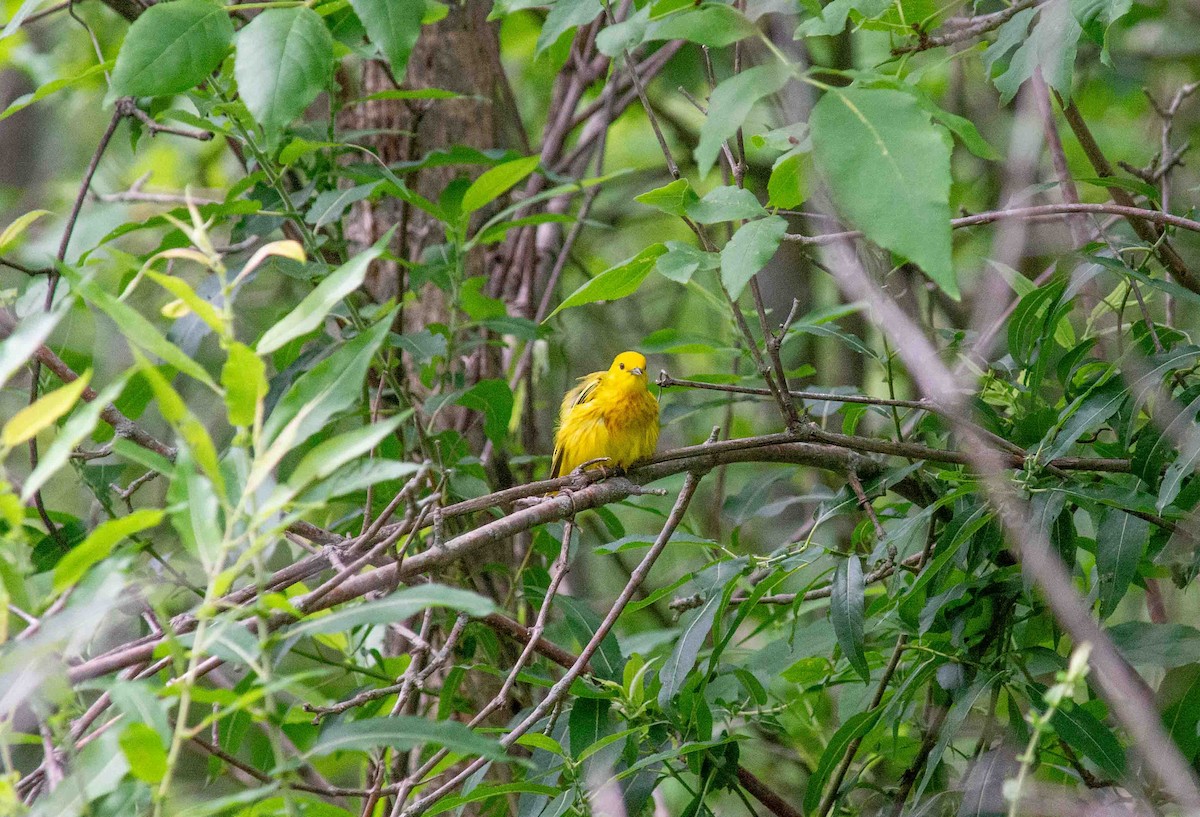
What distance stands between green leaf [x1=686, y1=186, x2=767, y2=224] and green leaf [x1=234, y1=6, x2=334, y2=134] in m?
0.70

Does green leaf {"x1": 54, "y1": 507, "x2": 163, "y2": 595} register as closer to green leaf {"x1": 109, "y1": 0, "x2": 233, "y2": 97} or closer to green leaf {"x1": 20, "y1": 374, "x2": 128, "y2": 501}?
green leaf {"x1": 20, "y1": 374, "x2": 128, "y2": 501}

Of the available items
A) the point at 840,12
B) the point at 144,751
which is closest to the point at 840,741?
A: the point at 840,12

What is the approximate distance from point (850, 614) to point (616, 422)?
2089 millimetres

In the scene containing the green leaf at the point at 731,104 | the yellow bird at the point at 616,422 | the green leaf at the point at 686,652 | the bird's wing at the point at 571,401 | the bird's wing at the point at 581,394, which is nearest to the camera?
the green leaf at the point at 731,104

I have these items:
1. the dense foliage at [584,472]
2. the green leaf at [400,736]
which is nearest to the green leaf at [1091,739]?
the dense foliage at [584,472]

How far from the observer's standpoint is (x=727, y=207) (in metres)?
1.82

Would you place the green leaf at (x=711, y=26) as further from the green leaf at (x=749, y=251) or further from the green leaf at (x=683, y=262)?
the green leaf at (x=683, y=262)

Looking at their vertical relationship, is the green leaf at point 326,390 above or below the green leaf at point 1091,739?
above

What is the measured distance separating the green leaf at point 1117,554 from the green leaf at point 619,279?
1.15 m

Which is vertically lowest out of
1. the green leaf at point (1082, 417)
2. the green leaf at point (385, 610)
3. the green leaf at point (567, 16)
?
the green leaf at point (1082, 417)

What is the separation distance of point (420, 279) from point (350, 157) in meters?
0.89

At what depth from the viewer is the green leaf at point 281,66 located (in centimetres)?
185

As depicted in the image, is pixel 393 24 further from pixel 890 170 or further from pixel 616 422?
pixel 616 422

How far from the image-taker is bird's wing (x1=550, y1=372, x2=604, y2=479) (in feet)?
14.7
